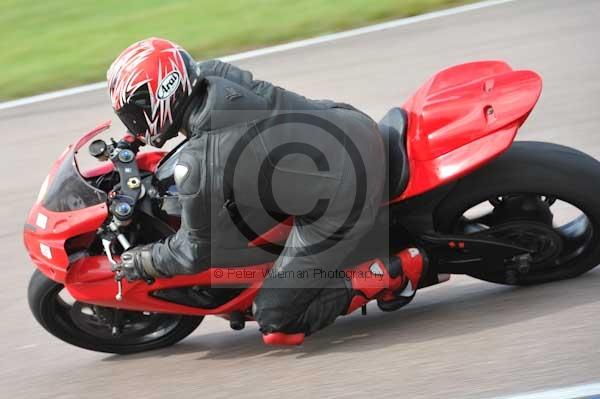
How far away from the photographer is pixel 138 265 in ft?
13.0

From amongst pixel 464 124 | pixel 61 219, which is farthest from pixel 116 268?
pixel 464 124

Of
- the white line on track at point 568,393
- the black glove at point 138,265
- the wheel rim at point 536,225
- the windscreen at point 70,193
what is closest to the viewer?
the white line on track at point 568,393

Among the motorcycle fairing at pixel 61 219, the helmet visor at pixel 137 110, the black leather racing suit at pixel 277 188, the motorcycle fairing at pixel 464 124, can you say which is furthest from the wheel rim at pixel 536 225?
the motorcycle fairing at pixel 61 219

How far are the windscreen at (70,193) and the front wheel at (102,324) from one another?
398 millimetres

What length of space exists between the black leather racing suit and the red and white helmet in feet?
0.24

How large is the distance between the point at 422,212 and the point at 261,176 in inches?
30.3

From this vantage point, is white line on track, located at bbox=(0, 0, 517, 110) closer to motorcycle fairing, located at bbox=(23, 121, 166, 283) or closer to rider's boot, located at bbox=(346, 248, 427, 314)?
motorcycle fairing, located at bbox=(23, 121, 166, 283)

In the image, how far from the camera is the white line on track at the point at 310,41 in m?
8.42

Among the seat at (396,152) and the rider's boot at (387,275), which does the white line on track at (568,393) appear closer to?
the rider's boot at (387,275)

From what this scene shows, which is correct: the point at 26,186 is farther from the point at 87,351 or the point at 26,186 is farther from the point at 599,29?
the point at 599,29

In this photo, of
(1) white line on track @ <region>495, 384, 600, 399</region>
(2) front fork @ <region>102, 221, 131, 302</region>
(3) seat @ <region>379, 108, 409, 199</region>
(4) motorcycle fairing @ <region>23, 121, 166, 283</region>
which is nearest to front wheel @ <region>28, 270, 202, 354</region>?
(4) motorcycle fairing @ <region>23, 121, 166, 283</region>

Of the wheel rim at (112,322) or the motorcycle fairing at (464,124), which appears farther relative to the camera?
the wheel rim at (112,322)

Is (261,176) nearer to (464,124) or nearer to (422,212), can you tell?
(422,212)

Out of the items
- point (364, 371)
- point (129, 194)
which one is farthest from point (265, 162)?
point (364, 371)
